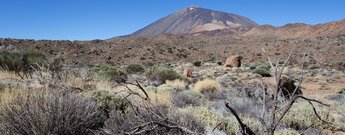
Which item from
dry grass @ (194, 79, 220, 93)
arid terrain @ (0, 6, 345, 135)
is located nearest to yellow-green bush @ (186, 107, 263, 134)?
arid terrain @ (0, 6, 345, 135)

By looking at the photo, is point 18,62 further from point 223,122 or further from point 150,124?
point 150,124

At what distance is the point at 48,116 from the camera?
4.16 meters

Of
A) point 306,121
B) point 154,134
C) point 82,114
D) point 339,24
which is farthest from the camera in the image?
point 339,24

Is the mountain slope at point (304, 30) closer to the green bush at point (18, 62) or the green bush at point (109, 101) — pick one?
the green bush at point (18, 62)

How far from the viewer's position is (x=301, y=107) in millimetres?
8938

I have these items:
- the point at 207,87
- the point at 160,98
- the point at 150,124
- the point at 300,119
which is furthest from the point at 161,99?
the point at 207,87

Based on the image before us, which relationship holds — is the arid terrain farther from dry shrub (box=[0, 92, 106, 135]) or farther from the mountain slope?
the mountain slope

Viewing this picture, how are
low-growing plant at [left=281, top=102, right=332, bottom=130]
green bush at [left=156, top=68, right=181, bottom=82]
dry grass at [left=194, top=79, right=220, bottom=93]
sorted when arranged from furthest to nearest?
green bush at [left=156, top=68, right=181, bottom=82]
dry grass at [left=194, top=79, right=220, bottom=93]
low-growing plant at [left=281, top=102, right=332, bottom=130]

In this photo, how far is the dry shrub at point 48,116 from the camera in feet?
13.6

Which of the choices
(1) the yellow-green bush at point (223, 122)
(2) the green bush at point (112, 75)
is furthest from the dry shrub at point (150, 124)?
(2) the green bush at point (112, 75)

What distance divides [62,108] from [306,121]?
5.33 m

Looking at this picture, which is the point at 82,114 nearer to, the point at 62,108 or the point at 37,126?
the point at 62,108

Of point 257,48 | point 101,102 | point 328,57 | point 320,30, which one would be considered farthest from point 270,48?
point 101,102

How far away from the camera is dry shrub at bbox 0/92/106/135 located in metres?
4.15
